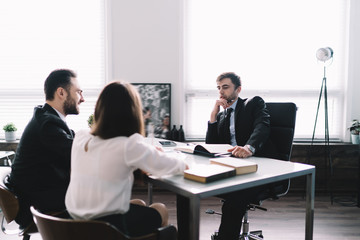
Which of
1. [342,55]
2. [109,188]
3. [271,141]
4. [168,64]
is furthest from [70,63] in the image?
[342,55]

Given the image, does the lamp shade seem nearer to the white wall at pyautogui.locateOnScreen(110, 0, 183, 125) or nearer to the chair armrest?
the white wall at pyautogui.locateOnScreen(110, 0, 183, 125)

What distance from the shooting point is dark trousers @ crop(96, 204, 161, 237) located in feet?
4.30

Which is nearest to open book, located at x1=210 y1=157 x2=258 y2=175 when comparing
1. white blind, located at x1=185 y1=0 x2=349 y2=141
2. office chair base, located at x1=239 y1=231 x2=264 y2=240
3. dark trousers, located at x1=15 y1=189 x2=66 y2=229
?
dark trousers, located at x1=15 y1=189 x2=66 y2=229

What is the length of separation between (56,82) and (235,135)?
4.76ft

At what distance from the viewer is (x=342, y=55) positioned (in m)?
3.96

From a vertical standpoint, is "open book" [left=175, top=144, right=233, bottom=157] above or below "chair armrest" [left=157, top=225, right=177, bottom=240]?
above

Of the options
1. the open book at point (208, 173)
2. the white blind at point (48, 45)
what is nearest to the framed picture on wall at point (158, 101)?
the white blind at point (48, 45)

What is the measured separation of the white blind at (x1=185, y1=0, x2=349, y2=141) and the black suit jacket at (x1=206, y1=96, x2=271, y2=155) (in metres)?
1.35

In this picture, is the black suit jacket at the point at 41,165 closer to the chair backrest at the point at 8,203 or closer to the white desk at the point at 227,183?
the chair backrest at the point at 8,203

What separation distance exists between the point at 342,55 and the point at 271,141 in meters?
2.31

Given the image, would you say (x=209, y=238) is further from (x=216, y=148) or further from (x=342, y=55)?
(x=342, y=55)

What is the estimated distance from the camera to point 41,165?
176cm

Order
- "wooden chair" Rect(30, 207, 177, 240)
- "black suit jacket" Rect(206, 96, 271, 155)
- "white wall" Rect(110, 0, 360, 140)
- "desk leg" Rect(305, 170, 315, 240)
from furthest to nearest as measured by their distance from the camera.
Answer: "white wall" Rect(110, 0, 360, 140) < "black suit jacket" Rect(206, 96, 271, 155) < "desk leg" Rect(305, 170, 315, 240) < "wooden chair" Rect(30, 207, 177, 240)

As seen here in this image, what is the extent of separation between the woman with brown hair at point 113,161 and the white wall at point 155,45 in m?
2.61
